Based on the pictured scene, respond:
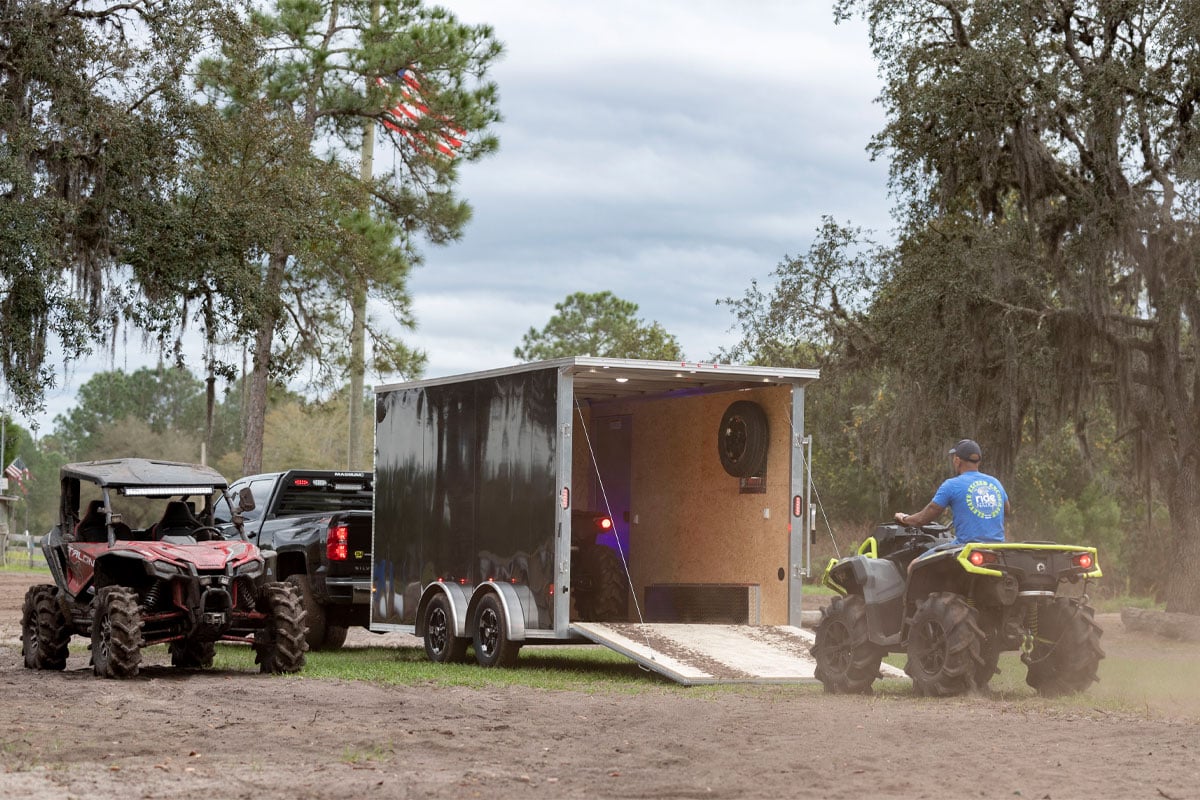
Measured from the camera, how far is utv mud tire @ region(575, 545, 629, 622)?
15.0m

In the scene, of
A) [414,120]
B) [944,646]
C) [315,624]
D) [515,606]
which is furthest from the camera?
[414,120]

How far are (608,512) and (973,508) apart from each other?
19.1ft

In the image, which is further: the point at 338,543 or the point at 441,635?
the point at 338,543

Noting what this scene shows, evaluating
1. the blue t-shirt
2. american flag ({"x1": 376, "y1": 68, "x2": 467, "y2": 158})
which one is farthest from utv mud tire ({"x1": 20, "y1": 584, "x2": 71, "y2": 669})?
american flag ({"x1": 376, "y1": 68, "x2": 467, "y2": 158})

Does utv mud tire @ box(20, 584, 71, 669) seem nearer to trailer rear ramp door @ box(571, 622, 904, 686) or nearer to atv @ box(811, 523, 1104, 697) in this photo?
trailer rear ramp door @ box(571, 622, 904, 686)

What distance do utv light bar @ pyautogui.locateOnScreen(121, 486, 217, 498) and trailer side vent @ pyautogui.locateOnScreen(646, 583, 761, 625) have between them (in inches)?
176

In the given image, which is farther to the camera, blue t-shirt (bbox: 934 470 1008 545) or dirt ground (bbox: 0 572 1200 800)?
blue t-shirt (bbox: 934 470 1008 545)

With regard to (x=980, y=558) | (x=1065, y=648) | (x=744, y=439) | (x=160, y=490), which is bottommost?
(x=1065, y=648)

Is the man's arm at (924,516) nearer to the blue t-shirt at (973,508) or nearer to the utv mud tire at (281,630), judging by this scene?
the blue t-shirt at (973,508)

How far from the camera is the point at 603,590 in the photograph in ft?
49.2

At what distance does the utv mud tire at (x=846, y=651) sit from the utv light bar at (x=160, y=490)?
568cm

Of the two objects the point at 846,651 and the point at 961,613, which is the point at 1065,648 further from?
the point at 846,651

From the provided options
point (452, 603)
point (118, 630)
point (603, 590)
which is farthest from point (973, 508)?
point (118, 630)

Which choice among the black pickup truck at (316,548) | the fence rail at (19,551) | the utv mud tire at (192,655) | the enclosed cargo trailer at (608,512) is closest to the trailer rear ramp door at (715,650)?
the enclosed cargo trailer at (608,512)
